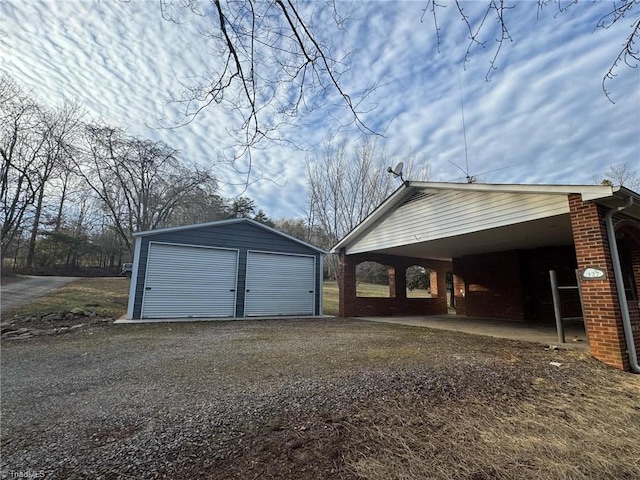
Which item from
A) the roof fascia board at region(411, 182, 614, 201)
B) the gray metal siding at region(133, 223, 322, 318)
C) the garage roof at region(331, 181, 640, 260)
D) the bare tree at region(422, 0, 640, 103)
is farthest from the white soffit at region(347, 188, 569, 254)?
the bare tree at region(422, 0, 640, 103)

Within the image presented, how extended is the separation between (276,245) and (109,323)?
5.76m

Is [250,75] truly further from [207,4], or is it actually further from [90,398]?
[90,398]

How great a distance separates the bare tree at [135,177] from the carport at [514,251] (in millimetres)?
12173

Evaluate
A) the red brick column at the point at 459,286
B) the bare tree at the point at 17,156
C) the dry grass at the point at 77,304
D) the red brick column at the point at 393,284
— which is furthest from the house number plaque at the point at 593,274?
the bare tree at the point at 17,156

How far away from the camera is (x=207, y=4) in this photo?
97.8 inches

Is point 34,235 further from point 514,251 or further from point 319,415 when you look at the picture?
point 514,251

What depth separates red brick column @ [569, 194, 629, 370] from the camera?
4527 mm

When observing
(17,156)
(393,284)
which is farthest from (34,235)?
(393,284)

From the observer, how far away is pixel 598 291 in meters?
4.73

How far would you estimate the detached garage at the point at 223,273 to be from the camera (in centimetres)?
952

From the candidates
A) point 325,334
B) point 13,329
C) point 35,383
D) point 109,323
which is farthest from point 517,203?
point 13,329

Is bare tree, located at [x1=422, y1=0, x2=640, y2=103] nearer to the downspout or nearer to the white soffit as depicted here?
the downspout

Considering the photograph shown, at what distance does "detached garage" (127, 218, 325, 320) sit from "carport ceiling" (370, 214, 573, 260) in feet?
12.2

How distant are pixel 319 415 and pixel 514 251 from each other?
1109 cm
